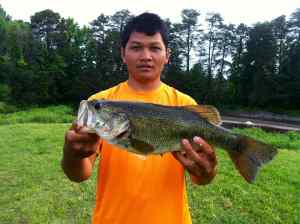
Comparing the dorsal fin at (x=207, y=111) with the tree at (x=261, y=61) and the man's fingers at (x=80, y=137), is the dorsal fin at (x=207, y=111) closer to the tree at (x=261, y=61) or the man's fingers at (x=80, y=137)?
the man's fingers at (x=80, y=137)

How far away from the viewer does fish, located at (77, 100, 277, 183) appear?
1991 millimetres

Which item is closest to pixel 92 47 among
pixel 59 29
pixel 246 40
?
pixel 59 29

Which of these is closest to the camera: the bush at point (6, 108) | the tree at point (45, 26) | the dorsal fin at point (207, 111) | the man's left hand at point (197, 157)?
the man's left hand at point (197, 157)

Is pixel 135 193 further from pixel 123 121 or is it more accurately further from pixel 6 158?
pixel 6 158

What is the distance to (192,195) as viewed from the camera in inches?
242

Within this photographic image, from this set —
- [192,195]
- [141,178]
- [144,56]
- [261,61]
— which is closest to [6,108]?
[261,61]

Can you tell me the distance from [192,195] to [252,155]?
13.5 feet

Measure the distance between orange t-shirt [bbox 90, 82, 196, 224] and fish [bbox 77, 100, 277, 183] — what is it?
0.29 meters

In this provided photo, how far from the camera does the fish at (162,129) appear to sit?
6.53 ft

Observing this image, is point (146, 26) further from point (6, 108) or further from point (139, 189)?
point (6, 108)

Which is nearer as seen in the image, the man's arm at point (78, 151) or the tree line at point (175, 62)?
the man's arm at point (78, 151)

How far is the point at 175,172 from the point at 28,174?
18.5 ft

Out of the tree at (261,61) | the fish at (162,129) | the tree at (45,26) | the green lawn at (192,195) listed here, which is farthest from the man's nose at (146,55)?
the tree at (45,26)

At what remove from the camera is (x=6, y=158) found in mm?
8578
